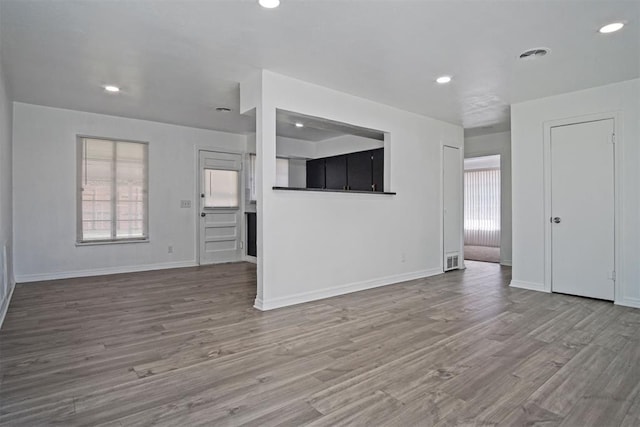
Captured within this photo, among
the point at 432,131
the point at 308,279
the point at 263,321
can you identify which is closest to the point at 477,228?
the point at 432,131

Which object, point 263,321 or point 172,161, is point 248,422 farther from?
point 172,161

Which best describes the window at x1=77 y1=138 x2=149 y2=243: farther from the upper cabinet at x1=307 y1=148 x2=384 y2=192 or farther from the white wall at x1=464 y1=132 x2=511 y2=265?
the white wall at x1=464 y1=132 x2=511 y2=265

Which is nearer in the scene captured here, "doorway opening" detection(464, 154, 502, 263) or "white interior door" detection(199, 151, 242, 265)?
"white interior door" detection(199, 151, 242, 265)

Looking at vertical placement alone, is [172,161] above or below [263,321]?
above

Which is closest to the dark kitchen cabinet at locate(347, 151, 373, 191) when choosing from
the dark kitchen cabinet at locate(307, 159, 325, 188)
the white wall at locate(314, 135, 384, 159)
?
the white wall at locate(314, 135, 384, 159)

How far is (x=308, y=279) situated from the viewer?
4.05 metres

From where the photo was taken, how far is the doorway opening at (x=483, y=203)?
33.2 feet

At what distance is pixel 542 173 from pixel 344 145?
3517 millimetres

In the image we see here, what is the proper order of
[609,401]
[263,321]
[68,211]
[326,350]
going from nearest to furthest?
[609,401] < [326,350] < [263,321] < [68,211]

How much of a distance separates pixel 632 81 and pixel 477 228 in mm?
7111

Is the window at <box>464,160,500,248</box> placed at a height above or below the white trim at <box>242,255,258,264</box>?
above

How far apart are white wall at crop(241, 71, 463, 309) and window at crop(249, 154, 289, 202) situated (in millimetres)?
3069

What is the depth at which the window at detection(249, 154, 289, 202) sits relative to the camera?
7156 millimetres

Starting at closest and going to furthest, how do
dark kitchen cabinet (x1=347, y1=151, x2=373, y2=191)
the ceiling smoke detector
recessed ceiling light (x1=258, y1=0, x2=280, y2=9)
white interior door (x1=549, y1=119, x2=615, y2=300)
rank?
recessed ceiling light (x1=258, y1=0, x2=280, y2=9)
the ceiling smoke detector
white interior door (x1=549, y1=119, x2=615, y2=300)
dark kitchen cabinet (x1=347, y1=151, x2=373, y2=191)
